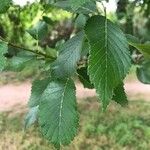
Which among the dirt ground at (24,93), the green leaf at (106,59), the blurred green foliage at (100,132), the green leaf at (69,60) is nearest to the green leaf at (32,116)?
the green leaf at (69,60)

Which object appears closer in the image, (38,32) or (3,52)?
(3,52)

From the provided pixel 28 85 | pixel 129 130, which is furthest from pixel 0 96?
pixel 129 130

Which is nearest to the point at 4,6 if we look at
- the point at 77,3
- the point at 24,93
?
the point at 77,3

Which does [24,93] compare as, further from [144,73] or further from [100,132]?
[144,73]

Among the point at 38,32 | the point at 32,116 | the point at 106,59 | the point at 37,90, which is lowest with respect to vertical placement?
the point at 32,116

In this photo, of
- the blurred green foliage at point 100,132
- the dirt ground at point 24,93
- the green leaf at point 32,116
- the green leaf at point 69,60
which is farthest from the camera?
the dirt ground at point 24,93

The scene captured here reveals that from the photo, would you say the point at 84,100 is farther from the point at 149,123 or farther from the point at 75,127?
the point at 75,127

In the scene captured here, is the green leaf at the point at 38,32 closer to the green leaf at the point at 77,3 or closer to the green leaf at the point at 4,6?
the green leaf at the point at 4,6
